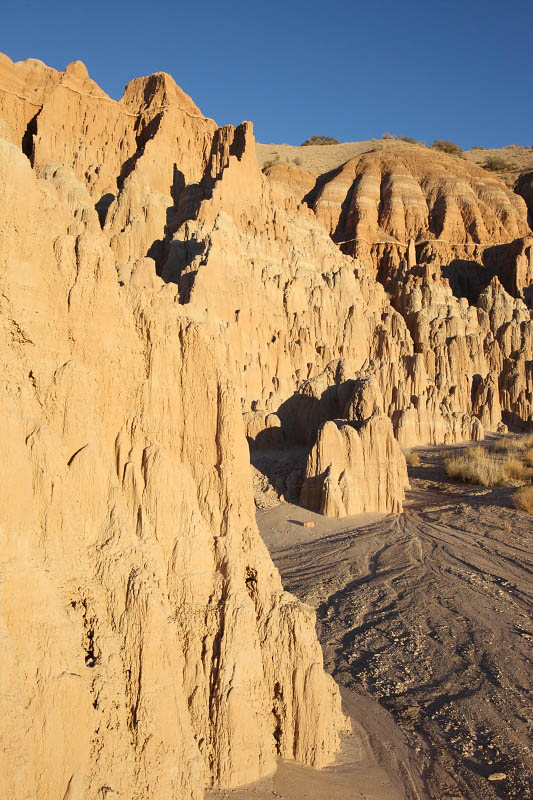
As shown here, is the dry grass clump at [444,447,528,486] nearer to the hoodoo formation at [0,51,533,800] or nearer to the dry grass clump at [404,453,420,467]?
the dry grass clump at [404,453,420,467]

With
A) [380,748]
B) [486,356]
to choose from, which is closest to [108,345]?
[380,748]

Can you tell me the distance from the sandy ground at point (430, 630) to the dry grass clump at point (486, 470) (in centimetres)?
376

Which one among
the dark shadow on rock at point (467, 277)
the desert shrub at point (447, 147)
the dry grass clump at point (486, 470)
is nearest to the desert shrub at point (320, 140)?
the desert shrub at point (447, 147)

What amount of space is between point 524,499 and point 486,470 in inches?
170

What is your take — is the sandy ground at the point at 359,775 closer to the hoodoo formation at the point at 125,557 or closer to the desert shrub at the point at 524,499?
the hoodoo formation at the point at 125,557

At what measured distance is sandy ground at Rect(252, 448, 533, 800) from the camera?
5551 millimetres

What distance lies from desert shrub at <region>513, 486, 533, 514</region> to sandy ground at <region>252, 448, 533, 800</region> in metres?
0.26

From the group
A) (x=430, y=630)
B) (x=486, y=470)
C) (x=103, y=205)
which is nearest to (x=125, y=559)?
(x=430, y=630)

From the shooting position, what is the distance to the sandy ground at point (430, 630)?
5.55m

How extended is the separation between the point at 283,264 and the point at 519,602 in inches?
890

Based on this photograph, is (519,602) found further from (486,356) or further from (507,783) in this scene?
(486,356)

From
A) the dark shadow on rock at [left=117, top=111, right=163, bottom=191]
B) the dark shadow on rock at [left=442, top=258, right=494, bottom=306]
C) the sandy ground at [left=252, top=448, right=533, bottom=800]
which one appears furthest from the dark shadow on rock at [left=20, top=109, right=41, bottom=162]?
the dark shadow on rock at [left=442, top=258, right=494, bottom=306]

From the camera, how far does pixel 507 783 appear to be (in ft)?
17.6

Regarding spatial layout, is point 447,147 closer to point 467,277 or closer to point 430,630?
point 467,277
